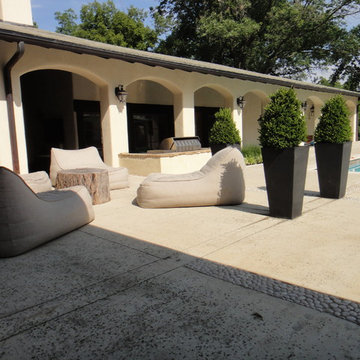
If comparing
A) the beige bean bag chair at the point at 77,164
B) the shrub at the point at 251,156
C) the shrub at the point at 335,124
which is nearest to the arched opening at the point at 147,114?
the shrub at the point at 251,156

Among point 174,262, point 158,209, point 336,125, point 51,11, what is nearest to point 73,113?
point 158,209

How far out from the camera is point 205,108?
53.6ft

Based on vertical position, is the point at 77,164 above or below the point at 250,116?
below

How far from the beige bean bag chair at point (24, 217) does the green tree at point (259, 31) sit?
64.8 ft

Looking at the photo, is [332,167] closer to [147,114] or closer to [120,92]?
[120,92]

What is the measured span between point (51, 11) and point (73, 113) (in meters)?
28.5

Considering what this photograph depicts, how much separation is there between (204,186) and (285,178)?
1.31 m

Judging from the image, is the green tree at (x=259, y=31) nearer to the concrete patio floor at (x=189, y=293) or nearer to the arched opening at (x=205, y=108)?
the arched opening at (x=205, y=108)

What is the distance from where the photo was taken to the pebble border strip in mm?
2336

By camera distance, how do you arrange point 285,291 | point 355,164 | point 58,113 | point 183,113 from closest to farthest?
point 285,291, point 183,113, point 355,164, point 58,113

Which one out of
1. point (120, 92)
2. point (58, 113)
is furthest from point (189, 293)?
point (58, 113)

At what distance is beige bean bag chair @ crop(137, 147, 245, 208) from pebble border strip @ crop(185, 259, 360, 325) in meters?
2.25

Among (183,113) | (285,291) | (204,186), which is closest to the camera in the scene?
(285,291)

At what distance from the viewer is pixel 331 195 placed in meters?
6.02
